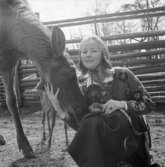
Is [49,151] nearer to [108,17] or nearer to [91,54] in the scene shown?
[91,54]

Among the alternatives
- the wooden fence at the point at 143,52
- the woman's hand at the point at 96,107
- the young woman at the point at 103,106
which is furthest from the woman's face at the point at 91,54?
the wooden fence at the point at 143,52

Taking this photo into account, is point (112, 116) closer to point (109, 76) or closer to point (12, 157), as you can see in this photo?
point (109, 76)

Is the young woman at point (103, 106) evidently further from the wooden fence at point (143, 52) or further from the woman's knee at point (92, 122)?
the wooden fence at point (143, 52)

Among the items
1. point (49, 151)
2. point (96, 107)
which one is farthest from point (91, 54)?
point (49, 151)

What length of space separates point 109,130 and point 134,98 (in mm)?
387

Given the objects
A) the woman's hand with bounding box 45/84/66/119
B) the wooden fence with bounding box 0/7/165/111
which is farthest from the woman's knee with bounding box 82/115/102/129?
the wooden fence with bounding box 0/7/165/111

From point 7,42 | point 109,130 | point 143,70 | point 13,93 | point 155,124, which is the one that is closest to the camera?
point 109,130

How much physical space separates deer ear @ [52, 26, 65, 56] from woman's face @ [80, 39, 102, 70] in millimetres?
245

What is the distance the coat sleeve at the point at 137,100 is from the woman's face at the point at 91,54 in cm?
28

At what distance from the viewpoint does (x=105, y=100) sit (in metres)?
2.13

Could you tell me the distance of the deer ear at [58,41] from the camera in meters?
2.25

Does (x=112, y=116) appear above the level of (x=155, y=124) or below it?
above

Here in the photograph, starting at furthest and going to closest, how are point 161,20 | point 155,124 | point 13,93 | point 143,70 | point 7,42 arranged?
1. point 161,20
2. point 143,70
3. point 155,124
4. point 13,93
5. point 7,42

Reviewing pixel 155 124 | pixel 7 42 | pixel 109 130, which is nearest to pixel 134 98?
pixel 109 130
